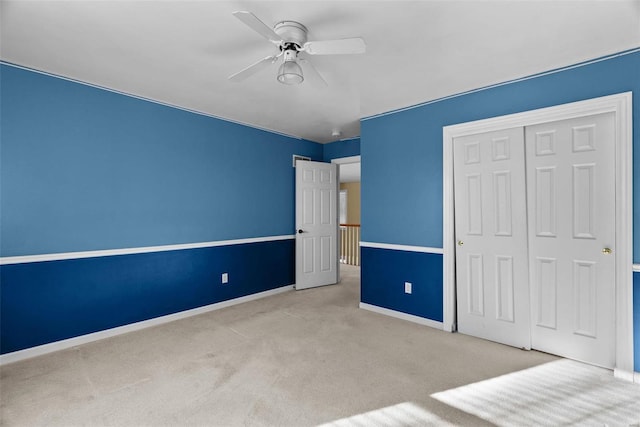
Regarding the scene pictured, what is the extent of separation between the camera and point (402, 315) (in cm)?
366

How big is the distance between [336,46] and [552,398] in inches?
105

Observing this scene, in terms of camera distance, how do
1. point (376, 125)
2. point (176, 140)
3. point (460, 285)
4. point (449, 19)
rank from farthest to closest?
point (376, 125) → point (176, 140) → point (460, 285) → point (449, 19)

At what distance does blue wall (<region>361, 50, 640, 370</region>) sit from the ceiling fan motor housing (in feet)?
6.13

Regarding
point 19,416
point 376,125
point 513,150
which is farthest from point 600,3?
point 19,416

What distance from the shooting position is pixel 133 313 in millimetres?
3305

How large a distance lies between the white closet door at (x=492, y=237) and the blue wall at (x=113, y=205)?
267 centimetres

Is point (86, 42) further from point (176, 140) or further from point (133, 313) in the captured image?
point (133, 313)

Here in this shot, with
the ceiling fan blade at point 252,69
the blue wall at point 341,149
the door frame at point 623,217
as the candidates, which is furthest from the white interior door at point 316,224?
the door frame at point 623,217

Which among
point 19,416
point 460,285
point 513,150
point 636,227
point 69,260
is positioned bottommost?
point 19,416

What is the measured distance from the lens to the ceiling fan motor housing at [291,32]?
80.3 inches

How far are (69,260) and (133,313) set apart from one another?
81 centimetres

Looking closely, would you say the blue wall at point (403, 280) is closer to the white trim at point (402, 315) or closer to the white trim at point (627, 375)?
the white trim at point (402, 315)

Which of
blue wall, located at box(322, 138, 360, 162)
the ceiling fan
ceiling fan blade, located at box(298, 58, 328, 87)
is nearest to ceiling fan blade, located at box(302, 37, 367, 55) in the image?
the ceiling fan

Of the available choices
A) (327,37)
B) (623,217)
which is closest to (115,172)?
(327,37)
